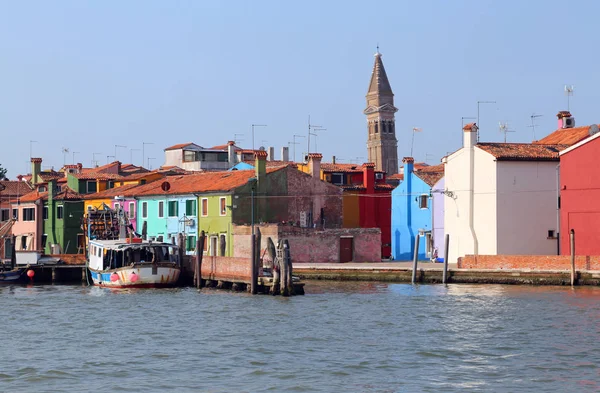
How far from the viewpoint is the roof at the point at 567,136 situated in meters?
63.5

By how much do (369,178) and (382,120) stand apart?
294ft

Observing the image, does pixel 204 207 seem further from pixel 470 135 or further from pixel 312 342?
pixel 312 342

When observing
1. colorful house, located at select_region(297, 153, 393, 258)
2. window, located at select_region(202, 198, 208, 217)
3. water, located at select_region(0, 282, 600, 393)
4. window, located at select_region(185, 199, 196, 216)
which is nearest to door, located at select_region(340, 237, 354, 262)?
colorful house, located at select_region(297, 153, 393, 258)

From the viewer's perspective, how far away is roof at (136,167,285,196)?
68.2 metres

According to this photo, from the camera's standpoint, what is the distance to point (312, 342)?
3609cm

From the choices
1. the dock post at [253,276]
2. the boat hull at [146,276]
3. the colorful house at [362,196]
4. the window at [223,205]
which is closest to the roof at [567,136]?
the colorful house at [362,196]

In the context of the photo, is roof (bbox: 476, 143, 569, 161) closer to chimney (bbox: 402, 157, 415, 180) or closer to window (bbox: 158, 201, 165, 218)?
chimney (bbox: 402, 157, 415, 180)

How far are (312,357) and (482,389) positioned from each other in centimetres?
664

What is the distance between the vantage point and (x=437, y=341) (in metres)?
35.9

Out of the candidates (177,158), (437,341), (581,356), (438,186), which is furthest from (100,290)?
(177,158)

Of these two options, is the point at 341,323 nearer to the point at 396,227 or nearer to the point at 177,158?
the point at 396,227

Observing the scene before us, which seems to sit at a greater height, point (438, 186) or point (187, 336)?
point (438, 186)

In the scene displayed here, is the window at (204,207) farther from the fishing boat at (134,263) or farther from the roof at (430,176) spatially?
the roof at (430,176)

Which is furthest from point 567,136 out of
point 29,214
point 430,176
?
point 29,214
